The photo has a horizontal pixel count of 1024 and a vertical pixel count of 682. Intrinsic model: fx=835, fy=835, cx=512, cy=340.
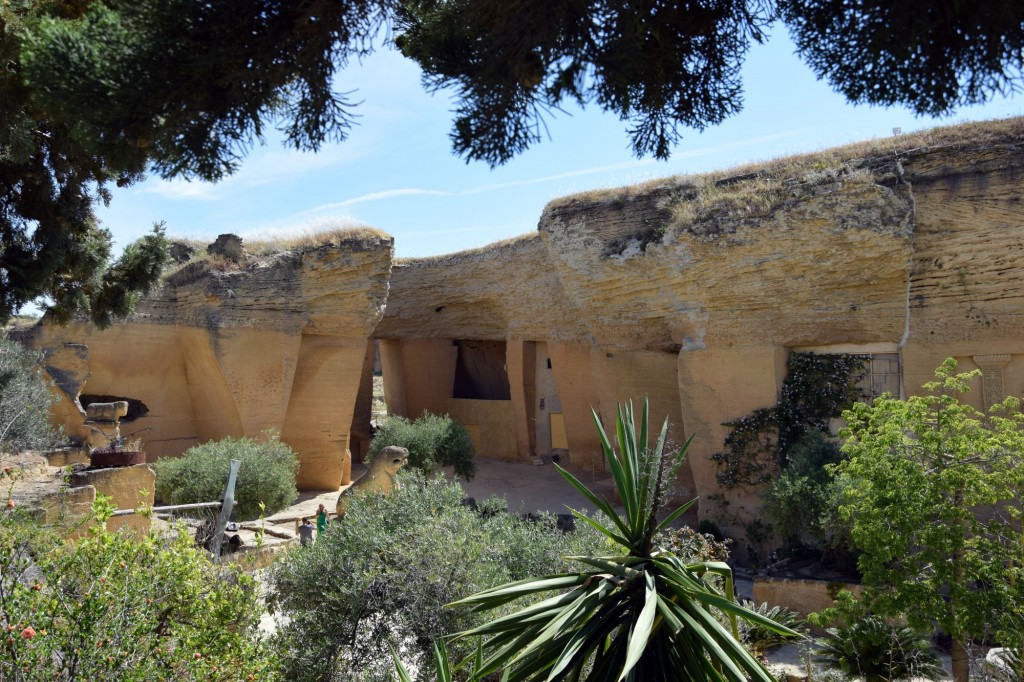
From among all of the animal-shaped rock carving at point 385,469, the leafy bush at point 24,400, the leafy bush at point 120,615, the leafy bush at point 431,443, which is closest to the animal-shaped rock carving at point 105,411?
the leafy bush at point 24,400

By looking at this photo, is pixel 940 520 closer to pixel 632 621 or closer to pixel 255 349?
pixel 632 621

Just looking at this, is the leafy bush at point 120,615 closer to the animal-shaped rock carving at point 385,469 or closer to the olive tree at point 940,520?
the olive tree at point 940,520

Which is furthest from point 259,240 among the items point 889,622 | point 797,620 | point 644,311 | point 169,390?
point 889,622

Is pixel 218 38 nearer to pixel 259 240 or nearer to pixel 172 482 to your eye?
pixel 172 482

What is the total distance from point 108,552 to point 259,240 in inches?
603

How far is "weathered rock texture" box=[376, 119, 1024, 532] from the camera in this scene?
508 inches

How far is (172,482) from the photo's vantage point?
46.4 ft

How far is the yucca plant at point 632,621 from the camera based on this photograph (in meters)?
4.17

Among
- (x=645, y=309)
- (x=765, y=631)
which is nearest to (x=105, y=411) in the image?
(x=645, y=309)

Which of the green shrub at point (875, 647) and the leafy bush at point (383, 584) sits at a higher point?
the leafy bush at point (383, 584)

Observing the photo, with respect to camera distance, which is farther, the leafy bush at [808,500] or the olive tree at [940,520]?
the leafy bush at [808,500]

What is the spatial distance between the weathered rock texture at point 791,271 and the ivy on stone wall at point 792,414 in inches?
10.4

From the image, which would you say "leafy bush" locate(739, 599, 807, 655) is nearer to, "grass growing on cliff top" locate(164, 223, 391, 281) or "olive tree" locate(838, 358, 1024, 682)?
"olive tree" locate(838, 358, 1024, 682)

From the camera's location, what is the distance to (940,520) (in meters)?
7.43
